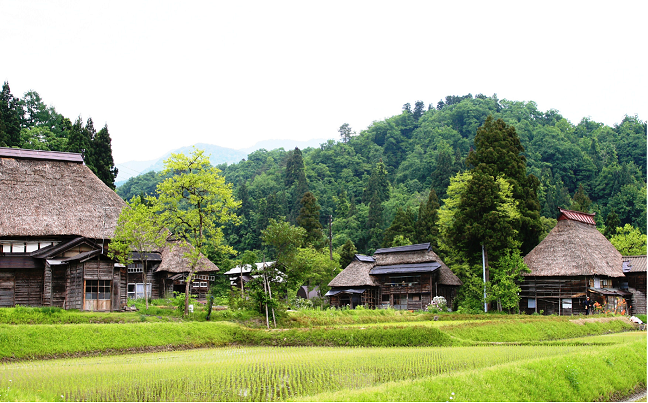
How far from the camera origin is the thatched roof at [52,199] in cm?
2730

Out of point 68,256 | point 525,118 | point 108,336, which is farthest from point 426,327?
point 525,118

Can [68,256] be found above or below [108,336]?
above

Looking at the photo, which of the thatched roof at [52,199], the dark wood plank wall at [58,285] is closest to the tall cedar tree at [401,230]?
the thatched roof at [52,199]

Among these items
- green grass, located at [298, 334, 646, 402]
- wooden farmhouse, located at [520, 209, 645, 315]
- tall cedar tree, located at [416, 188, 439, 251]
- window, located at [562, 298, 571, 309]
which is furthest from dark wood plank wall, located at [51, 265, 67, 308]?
tall cedar tree, located at [416, 188, 439, 251]

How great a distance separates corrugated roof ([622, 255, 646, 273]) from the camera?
38.0 meters

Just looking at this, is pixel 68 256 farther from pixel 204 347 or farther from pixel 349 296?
pixel 349 296

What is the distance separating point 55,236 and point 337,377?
66.6 feet

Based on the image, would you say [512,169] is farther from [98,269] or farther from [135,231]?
[98,269]

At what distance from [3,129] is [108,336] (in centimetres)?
2903

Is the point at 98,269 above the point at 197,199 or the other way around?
the other way around

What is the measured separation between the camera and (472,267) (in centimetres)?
3869

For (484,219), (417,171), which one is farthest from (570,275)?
(417,171)

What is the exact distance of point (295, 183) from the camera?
3297 inches

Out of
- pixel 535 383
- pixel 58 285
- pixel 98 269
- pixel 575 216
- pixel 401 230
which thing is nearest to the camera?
pixel 535 383
